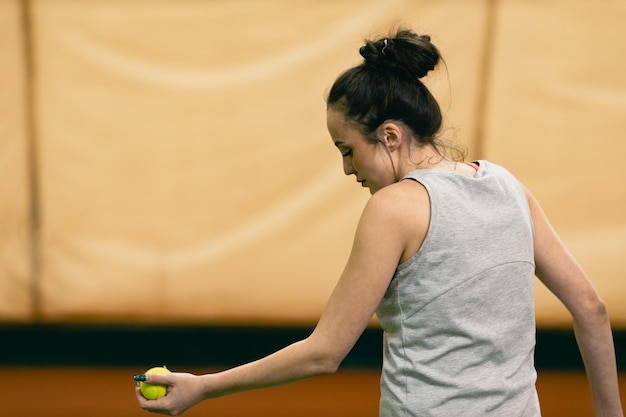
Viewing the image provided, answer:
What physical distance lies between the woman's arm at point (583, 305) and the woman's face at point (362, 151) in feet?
0.99

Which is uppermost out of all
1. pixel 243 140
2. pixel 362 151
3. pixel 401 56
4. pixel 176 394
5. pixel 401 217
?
pixel 243 140

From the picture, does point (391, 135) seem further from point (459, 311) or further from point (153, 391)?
point (153, 391)

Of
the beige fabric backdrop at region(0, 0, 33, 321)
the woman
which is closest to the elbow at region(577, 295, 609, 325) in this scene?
the woman

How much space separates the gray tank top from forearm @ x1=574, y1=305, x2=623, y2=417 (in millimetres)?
253

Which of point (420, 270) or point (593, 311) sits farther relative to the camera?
point (593, 311)

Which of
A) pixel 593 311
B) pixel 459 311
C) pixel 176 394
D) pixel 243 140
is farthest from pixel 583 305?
pixel 243 140

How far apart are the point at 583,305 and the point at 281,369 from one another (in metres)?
0.66

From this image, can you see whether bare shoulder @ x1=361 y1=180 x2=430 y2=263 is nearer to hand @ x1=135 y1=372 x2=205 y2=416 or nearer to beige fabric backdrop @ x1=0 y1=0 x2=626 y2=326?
hand @ x1=135 y1=372 x2=205 y2=416

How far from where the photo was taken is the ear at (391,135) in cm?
145

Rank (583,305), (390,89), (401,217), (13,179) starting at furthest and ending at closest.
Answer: (13,179) < (583,305) < (390,89) < (401,217)

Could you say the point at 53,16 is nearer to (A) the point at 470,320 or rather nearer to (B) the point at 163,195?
(B) the point at 163,195

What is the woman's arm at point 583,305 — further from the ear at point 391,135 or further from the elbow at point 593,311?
the ear at point 391,135

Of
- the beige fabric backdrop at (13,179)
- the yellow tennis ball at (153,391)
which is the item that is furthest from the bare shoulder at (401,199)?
the beige fabric backdrop at (13,179)

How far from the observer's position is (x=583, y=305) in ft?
5.12
